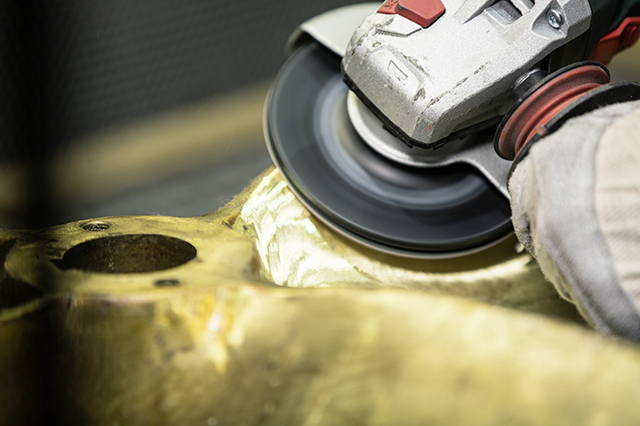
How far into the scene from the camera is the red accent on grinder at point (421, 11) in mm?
535

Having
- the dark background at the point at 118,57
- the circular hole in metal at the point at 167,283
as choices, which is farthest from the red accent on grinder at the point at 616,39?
the dark background at the point at 118,57

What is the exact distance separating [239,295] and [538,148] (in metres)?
0.24

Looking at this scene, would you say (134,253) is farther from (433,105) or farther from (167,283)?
(433,105)

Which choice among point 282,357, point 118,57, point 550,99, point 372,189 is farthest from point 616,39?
point 118,57

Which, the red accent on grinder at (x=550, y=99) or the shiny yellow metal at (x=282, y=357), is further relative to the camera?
the red accent on grinder at (x=550, y=99)

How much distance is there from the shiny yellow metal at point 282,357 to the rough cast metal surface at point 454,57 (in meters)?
0.23

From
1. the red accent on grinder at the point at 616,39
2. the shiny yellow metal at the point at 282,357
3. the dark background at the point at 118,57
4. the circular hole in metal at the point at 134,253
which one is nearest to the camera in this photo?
the shiny yellow metal at the point at 282,357

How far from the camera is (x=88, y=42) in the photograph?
1.06 metres

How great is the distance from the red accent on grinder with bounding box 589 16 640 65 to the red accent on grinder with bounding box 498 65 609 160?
0.32ft

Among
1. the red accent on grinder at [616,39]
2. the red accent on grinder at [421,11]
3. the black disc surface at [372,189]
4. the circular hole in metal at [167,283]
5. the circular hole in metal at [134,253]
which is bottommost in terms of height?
the black disc surface at [372,189]

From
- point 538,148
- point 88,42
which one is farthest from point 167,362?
point 88,42

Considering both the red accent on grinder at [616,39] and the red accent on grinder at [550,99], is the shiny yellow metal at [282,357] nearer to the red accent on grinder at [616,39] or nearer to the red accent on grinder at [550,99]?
the red accent on grinder at [550,99]

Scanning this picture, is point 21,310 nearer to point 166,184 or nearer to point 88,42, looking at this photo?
point 166,184

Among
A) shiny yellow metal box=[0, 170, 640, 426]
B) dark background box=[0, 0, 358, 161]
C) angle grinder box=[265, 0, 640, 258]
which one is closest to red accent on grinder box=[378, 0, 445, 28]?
angle grinder box=[265, 0, 640, 258]
